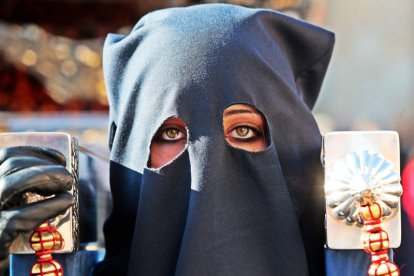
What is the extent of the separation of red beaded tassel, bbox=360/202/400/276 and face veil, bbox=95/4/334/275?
210 millimetres

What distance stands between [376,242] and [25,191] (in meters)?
0.64

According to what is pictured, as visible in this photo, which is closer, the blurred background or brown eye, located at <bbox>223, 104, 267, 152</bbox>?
brown eye, located at <bbox>223, 104, 267, 152</bbox>

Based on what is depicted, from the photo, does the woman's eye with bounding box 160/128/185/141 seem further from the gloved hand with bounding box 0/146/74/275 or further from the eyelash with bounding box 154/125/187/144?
the gloved hand with bounding box 0/146/74/275

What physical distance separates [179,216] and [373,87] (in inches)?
126

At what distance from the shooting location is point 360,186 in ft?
5.21

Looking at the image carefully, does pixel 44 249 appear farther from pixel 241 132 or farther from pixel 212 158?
pixel 241 132

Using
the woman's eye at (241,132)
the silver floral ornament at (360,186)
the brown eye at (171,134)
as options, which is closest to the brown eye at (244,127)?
the woman's eye at (241,132)

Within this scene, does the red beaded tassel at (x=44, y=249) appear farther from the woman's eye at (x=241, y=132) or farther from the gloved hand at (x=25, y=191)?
the woman's eye at (x=241, y=132)

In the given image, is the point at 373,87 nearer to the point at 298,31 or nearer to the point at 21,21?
the point at 21,21

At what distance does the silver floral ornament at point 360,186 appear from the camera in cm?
158

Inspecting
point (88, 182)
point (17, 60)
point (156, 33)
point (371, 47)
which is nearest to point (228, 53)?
point (156, 33)

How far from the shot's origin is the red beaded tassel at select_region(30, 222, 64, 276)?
1612mm

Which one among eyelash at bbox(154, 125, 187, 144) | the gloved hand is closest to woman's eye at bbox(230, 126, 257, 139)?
eyelash at bbox(154, 125, 187, 144)

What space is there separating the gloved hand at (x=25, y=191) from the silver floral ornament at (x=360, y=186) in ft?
1.63
